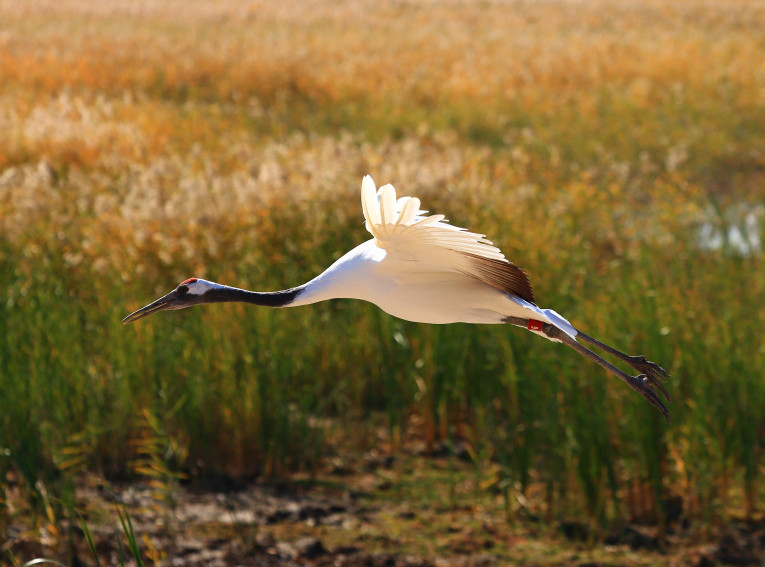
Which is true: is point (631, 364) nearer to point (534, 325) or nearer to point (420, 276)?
point (534, 325)

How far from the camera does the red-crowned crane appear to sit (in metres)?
1.58

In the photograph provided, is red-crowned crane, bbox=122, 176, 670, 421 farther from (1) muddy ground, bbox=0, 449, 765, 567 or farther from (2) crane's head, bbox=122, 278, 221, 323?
(1) muddy ground, bbox=0, 449, 765, 567

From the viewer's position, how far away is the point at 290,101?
14539 millimetres

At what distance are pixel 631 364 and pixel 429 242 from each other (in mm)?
631

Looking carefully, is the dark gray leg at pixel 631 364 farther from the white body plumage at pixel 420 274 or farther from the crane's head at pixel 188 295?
the crane's head at pixel 188 295

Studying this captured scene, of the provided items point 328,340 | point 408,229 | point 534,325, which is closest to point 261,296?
point 408,229

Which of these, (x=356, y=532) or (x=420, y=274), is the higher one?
(x=420, y=274)

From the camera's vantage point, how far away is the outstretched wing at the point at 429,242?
1551 mm

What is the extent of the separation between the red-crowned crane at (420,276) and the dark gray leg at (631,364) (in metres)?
0.04

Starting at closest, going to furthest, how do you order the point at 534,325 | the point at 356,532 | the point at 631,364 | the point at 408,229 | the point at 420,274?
the point at 408,229 < the point at 420,274 < the point at 534,325 < the point at 631,364 < the point at 356,532

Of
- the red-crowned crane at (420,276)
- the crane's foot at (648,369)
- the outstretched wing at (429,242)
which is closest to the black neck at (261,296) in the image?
the red-crowned crane at (420,276)

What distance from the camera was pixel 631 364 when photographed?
202 centimetres

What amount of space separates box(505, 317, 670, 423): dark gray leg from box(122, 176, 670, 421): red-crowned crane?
0.14ft

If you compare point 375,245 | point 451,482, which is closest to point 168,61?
point 451,482
